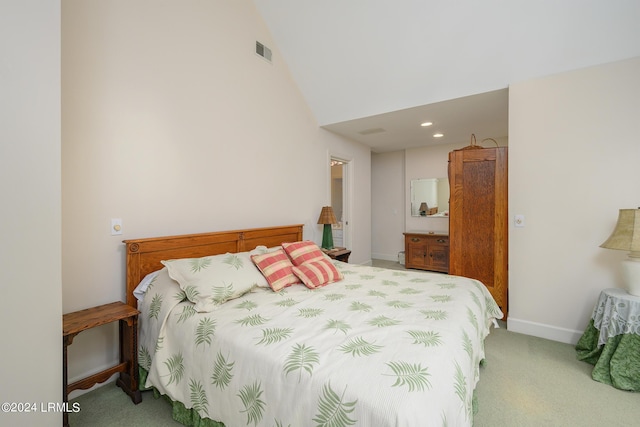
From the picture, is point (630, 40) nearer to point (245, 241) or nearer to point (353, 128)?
point (353, 128)

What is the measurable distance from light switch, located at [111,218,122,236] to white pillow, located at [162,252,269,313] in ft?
1.52

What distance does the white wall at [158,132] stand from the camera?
1.90 m

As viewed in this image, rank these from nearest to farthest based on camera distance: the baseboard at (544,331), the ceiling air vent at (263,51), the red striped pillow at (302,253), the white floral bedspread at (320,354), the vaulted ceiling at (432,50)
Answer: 1. the white floral bedspread at (320,354)
2. the vaulted ceiling at (432,50)
3. the red striped pillow at (302,253)
4. the baseboard at (544,331)
5. the ceiling air vent at (263,51)

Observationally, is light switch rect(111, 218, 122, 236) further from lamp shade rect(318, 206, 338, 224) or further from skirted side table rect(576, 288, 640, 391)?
skirted side table rect(576, 288, 640, 391)

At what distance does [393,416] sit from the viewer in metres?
0.89

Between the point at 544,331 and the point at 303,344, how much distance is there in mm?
2742

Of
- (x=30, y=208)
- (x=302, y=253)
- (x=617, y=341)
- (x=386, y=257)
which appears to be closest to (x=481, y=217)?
(x=617, y=341)

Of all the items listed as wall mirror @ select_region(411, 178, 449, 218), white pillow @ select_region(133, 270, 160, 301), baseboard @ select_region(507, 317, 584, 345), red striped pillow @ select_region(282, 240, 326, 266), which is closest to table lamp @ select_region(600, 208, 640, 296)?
baseboard @ select_region(507, 317, 584, 345)

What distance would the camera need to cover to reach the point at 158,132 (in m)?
2.30

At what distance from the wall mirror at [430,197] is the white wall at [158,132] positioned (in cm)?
326

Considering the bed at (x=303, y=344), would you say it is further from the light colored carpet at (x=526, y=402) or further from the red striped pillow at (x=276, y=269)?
the light colored carpet at (x=526, y=402)

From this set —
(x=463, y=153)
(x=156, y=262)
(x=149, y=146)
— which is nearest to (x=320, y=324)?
(x=156, y=262)
